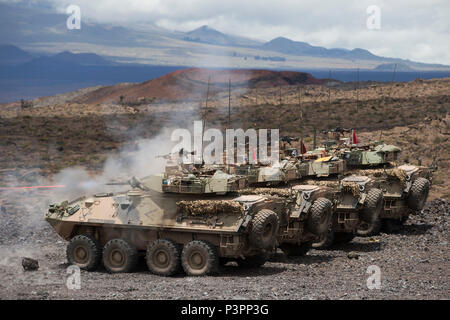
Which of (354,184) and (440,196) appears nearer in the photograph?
(354,184)

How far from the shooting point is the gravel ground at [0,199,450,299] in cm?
1609

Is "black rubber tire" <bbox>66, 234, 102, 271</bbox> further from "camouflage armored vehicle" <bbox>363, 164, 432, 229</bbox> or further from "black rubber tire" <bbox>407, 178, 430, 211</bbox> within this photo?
"black rubber tire" <bbox>407, 178, 430, 211</bbox>

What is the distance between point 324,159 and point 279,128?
29.6 m

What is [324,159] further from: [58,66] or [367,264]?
[58,66]

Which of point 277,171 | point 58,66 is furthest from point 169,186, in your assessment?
point 58,66

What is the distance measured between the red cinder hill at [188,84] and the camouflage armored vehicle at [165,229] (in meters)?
60.8

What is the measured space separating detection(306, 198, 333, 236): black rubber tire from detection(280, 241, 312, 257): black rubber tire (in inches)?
36.7

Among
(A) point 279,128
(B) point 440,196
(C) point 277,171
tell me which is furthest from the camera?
(A) point 279,128

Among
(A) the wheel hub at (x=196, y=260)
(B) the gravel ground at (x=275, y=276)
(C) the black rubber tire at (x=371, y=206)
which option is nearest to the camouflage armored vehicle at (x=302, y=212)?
(B) the gravel ground at (x=275, y=276)

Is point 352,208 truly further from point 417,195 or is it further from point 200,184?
point 200,184

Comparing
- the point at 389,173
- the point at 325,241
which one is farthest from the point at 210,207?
the point at 389,173

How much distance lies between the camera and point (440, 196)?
1442 inches

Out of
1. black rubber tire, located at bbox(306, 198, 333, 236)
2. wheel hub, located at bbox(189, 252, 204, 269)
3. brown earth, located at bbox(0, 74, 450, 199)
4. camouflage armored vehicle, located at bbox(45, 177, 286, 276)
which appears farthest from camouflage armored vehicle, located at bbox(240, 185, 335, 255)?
brown earth, located at bbox(0, 74, 450, 199)

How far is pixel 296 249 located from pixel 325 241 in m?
1.79
